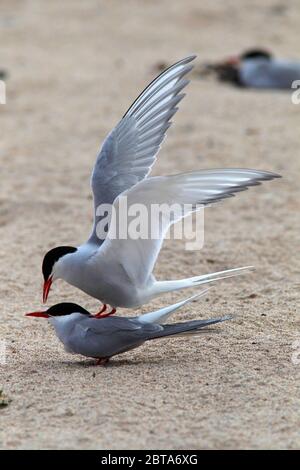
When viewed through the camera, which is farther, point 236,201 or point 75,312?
point 236,201

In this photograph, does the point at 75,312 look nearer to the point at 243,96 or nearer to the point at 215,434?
the point at 215,434

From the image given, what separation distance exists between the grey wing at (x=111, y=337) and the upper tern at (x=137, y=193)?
0.51ft

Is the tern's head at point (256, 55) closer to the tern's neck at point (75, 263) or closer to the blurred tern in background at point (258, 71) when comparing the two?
the blurred tern in background at point (258, 71)

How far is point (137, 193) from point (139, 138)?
654mm

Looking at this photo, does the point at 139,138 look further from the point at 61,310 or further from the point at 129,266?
the point at 61,310

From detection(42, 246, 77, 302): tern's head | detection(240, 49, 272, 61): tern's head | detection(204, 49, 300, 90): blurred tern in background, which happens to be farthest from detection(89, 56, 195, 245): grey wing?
detection(240, 49, 272, 61): tern's head

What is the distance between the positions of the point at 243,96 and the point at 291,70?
2.72 ft

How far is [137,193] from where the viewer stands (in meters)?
3.12

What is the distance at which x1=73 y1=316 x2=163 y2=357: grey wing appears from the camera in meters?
3.29

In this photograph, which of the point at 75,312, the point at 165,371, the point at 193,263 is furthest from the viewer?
the point at 193,263

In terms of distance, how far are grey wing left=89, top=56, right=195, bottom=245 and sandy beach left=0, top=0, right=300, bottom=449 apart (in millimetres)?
607

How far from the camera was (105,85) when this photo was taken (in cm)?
813

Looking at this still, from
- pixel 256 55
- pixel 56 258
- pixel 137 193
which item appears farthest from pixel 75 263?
pixel 256 55
